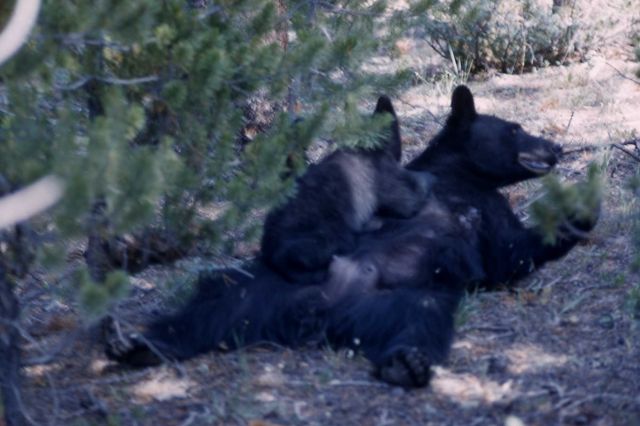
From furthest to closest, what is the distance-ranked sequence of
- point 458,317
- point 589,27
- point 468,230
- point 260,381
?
point 589,27, point 468,230, point 458,317, point 260,381

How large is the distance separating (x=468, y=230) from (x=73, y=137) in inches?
124

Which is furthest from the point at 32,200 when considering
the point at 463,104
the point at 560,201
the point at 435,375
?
the point at 463,104

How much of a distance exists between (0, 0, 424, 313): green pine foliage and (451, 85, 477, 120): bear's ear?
1.29 metres

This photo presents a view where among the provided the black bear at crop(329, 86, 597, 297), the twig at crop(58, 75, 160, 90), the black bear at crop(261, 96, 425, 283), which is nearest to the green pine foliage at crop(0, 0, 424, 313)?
→ the twig at crop(58, 75, 160, 90)

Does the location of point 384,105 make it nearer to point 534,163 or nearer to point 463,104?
point 463,104

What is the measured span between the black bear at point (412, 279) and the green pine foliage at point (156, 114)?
0.74m

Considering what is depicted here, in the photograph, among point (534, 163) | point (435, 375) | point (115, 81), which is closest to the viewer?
point (115, 81)

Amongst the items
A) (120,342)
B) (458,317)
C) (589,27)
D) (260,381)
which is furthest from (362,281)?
(589,27)

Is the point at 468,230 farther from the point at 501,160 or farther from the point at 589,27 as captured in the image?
the point at 589,27

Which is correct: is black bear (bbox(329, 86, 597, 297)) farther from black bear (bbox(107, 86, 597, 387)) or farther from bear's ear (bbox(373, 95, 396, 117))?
bear's ear (bbox(373, 95, 396, 117))

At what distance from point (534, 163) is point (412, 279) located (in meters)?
1.27

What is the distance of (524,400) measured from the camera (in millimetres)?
4453

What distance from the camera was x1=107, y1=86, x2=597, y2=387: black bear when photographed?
16.9ft

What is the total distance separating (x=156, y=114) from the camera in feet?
15.2
